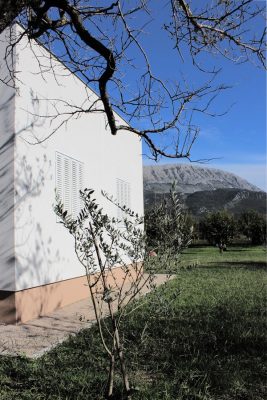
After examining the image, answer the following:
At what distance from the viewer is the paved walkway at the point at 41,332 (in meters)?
5.60

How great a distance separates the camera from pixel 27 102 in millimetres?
7809

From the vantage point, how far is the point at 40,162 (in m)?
8.12

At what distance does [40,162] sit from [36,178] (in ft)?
1.16

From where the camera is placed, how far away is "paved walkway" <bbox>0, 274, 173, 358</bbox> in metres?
5.60

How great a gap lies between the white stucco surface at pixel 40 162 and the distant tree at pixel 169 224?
3.09 metres

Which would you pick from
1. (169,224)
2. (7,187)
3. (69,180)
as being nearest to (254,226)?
(69,180)

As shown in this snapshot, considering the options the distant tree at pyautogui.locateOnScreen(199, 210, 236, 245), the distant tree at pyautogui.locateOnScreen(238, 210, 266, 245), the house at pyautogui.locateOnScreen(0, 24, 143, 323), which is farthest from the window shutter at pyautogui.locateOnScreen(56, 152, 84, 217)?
the distant tree at pyautogui.locateOnScreen(238, 210, 266, 245)

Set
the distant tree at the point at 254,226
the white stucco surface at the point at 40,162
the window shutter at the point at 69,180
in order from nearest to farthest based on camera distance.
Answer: the white stucco surface at the point at 40,162 < the window shutter at the point at 69,180 < the distant tree at the point at 254,226

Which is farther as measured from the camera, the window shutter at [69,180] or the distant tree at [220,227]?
the distant tree at [220,227]

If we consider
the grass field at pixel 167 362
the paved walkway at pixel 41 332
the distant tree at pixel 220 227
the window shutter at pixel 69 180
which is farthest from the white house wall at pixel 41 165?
the distant tree at pixel 220 227

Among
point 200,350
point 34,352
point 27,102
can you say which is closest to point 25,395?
point 34,352

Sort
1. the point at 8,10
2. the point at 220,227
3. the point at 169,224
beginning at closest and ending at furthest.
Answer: the point at 8,10 < the point at 169,224 < the point at 220,227

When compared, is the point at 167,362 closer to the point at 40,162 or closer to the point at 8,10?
the point at 8,10

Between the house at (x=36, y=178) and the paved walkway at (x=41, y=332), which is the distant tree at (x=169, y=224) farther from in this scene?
the house at (x=36, y=178)
